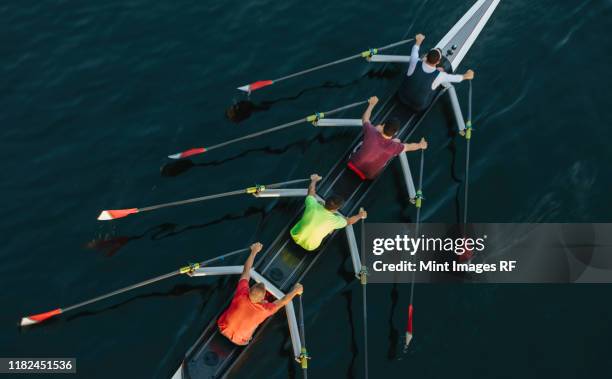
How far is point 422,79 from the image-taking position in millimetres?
15305

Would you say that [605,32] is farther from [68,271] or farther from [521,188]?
[68,271]

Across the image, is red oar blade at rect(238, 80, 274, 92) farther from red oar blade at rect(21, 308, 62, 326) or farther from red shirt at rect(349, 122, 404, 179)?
red oar blade at rect(21, 308, 62, 326)

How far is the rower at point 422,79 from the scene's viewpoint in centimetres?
1510

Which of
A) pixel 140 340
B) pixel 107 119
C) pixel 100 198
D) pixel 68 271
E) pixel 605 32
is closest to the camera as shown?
pixel 140 340

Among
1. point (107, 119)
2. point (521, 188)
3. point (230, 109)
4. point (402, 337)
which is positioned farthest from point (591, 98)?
point (107, 119)

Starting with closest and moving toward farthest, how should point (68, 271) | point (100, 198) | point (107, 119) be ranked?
Result: point (68, 271)
point (100, 198)
point (107, 119)

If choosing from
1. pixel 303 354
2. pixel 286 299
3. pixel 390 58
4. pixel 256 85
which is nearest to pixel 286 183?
pixel 286 299

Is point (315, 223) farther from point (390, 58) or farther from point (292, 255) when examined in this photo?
point (390, 58)

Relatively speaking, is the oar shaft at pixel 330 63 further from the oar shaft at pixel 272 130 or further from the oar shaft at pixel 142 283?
the oar shaft at pixel 142 283

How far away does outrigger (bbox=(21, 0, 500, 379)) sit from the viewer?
12094mm

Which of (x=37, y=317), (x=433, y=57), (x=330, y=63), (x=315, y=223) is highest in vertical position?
(x=330, y=63)

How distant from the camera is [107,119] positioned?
16.3 meters

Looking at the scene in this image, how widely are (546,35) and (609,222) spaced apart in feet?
21.2

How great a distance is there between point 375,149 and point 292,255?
313 centimetres
